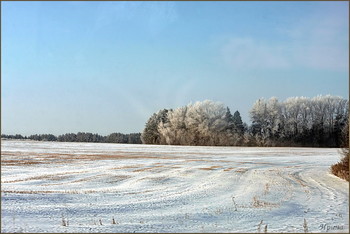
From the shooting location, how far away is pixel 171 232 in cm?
947

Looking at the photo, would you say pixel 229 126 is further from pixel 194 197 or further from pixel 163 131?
pixel 194 197

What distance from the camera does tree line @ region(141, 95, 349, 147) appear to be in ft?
262

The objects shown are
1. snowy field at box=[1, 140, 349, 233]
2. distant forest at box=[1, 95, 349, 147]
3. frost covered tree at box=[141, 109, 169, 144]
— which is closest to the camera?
snowy field at box=[1, 140, 349, 233]

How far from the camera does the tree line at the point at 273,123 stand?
7981 cm

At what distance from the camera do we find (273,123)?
82.1 m

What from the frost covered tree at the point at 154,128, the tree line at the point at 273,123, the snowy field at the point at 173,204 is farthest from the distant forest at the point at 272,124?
the snowy field at the point at 173,204

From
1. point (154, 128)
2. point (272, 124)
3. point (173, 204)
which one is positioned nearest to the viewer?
point (173, 204)

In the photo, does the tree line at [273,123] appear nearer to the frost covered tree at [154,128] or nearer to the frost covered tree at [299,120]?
the frost covered tree at [299,120]

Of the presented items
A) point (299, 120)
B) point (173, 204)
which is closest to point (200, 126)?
point (299, 120)

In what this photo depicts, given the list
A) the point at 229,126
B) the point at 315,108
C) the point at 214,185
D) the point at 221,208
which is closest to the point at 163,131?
the point at 229,126

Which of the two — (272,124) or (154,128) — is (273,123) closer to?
(272,124)

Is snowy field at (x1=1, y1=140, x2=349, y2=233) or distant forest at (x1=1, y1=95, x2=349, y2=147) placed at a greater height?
distant forest at (x1=1, y1=95, x2=349, y2=147)

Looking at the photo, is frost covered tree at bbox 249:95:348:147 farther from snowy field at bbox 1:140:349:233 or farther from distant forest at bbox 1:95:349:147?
snowy field at bbox 1:140:349:233

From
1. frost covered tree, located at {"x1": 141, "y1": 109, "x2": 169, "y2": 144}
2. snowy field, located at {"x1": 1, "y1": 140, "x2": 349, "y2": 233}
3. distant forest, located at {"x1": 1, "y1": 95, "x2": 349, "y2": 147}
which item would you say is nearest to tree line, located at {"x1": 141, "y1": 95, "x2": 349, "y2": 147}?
distant forest, located at {"x1": 1, "y1": 95, "x2": 349, "y2": 147}
